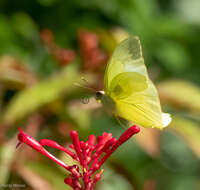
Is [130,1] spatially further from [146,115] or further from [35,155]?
[146,115]

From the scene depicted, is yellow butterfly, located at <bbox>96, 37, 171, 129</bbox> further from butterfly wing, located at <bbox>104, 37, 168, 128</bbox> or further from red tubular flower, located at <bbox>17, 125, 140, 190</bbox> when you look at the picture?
red tubular flower, located at <bbox>17, 125, 140, 190</bbox>

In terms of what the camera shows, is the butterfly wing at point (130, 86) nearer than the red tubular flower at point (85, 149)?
No

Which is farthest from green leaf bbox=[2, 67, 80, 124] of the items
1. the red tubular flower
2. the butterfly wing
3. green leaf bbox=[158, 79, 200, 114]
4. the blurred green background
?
the red tubular flower

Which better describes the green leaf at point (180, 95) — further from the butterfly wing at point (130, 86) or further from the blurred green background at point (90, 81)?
the butterfly wing at point (130, 86)

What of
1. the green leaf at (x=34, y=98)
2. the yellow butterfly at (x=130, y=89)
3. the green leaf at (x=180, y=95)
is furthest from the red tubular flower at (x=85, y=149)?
the green leaf at (x=180, y=95)

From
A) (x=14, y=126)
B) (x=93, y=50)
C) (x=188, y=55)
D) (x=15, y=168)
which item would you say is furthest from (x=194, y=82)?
(x=15, y=168)
